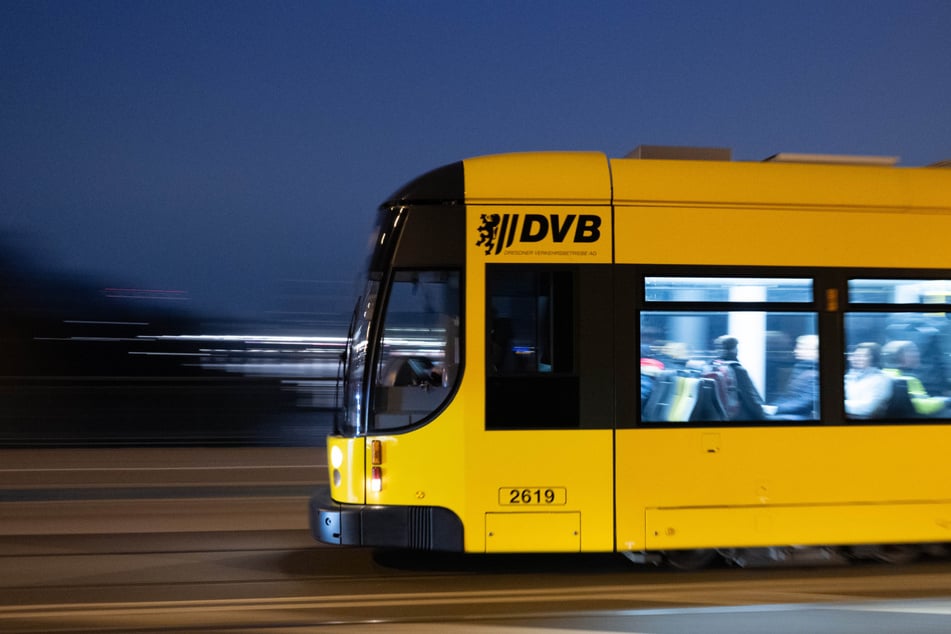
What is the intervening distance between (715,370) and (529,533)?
1.73m

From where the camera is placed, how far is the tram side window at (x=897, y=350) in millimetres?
6680

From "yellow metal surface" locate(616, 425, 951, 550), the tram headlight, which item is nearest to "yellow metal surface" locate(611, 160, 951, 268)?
"yellow metal surface" locate(616, 425, 951, 550)

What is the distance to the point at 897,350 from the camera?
6.76 meters

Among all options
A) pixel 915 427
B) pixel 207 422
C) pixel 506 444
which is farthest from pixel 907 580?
pixel 207 422

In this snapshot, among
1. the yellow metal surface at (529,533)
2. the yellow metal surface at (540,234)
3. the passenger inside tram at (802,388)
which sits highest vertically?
the yellow metal surface at (540,234)

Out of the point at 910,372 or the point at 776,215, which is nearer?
the point at 776,215

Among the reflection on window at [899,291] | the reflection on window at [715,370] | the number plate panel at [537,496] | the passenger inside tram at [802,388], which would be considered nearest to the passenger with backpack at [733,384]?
the reflection on window at [715,370]

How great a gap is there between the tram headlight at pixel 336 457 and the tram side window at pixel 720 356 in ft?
7.08

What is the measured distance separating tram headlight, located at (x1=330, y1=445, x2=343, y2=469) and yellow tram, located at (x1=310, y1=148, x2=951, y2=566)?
31 millimetres

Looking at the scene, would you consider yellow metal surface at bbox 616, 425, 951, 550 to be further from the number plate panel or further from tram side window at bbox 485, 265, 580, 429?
tram side window at bbox 485, 265, 580, 429

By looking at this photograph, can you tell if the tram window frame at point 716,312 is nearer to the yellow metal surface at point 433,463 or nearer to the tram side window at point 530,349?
the tram side window at point 530,349

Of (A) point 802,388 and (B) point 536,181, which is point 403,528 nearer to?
(B) point 536,181

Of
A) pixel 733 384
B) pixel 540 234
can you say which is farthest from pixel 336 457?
pixel 733 384

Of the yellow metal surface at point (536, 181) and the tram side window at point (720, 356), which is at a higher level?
the yellow metal surface at point (536, 181)
